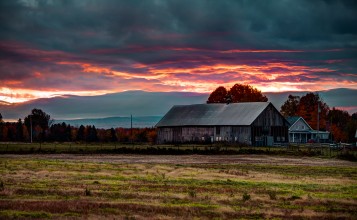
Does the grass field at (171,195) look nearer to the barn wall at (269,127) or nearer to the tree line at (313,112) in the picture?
the barn wall at (269,127)

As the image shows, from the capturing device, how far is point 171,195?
24859 millimetres

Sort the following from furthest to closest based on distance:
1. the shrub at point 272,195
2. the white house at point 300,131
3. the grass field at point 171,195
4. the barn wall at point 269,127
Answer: the white house at point 300,131, the barn wall at point 269,127, the shrub at point 272,195, the grass field at point 171,195

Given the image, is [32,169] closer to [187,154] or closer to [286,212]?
[286,212]

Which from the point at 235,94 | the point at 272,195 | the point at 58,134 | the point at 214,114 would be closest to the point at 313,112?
the point at 235,94

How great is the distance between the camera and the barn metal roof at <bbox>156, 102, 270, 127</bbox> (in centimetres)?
10447

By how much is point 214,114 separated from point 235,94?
105ft

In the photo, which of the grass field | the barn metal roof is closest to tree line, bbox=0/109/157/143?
the barn metal roof

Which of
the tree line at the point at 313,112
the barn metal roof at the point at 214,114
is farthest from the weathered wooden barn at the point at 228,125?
the tree line at the point at 313,112

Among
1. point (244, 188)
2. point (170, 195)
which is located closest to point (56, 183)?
point (170, 195)

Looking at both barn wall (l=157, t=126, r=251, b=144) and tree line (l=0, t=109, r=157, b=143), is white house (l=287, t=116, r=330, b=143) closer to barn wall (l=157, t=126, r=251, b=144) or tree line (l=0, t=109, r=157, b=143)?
barn wall (l=157, t=126, r=251, b=144)

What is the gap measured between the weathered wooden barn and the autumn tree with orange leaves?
78.8 feet

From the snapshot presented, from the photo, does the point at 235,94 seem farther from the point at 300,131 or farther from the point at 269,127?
the point at 269,127

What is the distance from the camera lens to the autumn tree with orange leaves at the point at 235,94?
14050 centimetres

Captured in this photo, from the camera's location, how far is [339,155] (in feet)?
204
